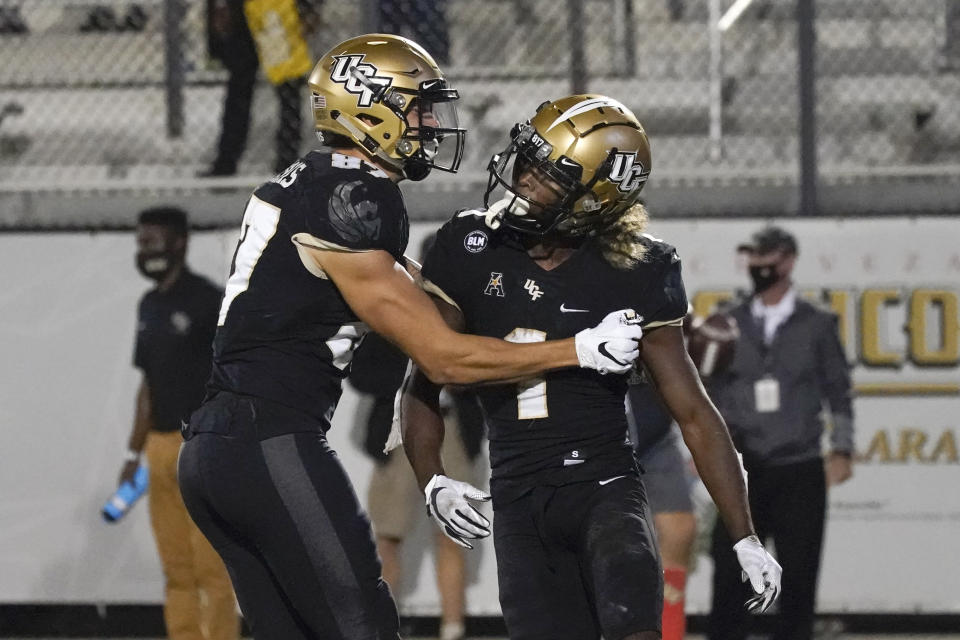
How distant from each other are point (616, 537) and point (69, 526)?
14.2 ft

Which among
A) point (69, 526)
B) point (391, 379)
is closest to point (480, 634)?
point (391, 379)

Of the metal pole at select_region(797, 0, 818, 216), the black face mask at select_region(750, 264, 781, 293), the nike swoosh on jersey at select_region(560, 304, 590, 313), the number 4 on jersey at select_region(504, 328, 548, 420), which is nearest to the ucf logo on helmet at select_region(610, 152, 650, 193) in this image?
the nike swoosh on jersey at select_region(560, 304, 590, 313)

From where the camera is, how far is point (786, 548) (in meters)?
6.12

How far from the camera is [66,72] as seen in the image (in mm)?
8391

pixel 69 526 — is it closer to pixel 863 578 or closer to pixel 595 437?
pixel 863 578

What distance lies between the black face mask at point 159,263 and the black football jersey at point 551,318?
3061mm

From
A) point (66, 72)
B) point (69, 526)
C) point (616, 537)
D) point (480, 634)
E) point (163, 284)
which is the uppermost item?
point (66, 72)

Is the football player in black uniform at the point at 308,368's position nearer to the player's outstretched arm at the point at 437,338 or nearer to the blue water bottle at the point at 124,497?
the player's outstretched arm at the point at 437,338

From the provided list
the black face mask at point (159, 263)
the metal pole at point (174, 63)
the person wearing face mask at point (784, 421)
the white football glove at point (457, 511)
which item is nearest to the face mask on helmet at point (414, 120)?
the white football glove at point (457, 511)

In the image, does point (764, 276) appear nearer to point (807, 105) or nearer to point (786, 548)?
point (786, 548)

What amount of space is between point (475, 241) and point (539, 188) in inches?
8.0

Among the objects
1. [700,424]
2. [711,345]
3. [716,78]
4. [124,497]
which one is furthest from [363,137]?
Answer: [716,78]

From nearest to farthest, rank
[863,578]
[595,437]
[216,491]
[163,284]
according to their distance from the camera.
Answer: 1. [216,491]
2. [595,437]
3. [163,284]
4. [863,578]

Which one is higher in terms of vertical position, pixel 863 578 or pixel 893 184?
pixel 893 184
